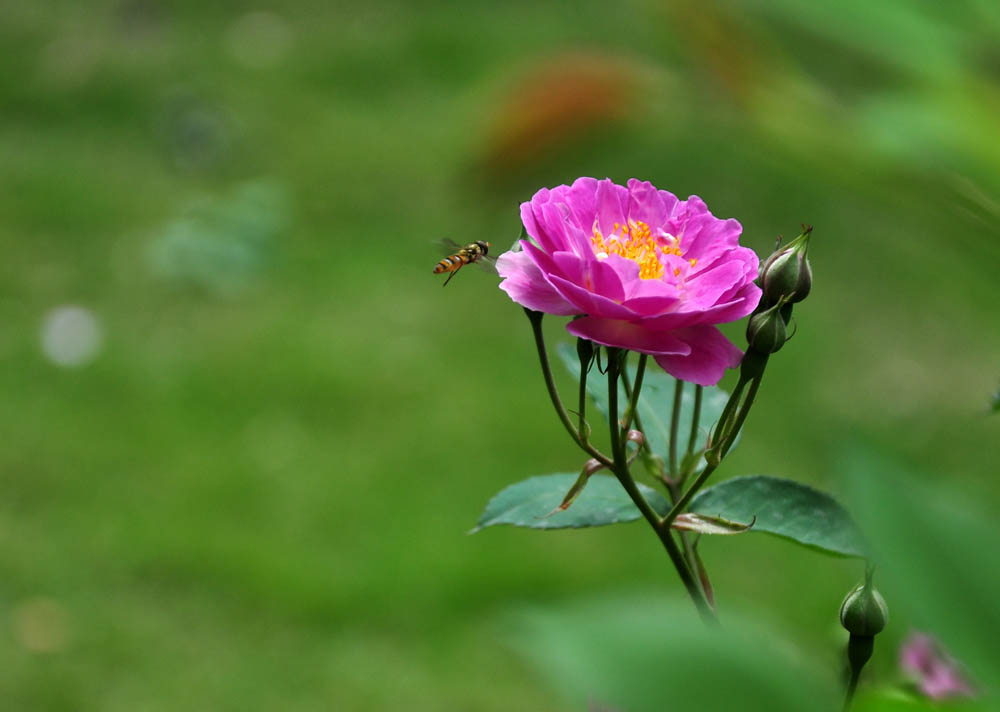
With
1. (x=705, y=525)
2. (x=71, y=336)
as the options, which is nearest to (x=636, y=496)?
(x=705, y=525)

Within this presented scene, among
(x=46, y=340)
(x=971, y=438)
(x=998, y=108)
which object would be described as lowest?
(x=971, y=438)

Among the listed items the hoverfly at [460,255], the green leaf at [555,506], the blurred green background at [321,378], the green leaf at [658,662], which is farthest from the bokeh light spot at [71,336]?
the green leaf at [658,662]

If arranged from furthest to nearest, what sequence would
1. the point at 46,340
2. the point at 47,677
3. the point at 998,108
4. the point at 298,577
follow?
the point at 46,340 < the point at 298,577 < the point at 47,677 < the point at 998,108

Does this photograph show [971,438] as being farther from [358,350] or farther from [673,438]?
[673,438]

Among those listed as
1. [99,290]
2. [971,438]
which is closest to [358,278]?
[99,290]

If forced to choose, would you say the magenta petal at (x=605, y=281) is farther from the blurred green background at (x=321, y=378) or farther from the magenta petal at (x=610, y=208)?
the blurred green background at (x=321, y=378)

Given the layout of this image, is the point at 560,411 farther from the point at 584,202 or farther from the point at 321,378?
the point at 321,378
